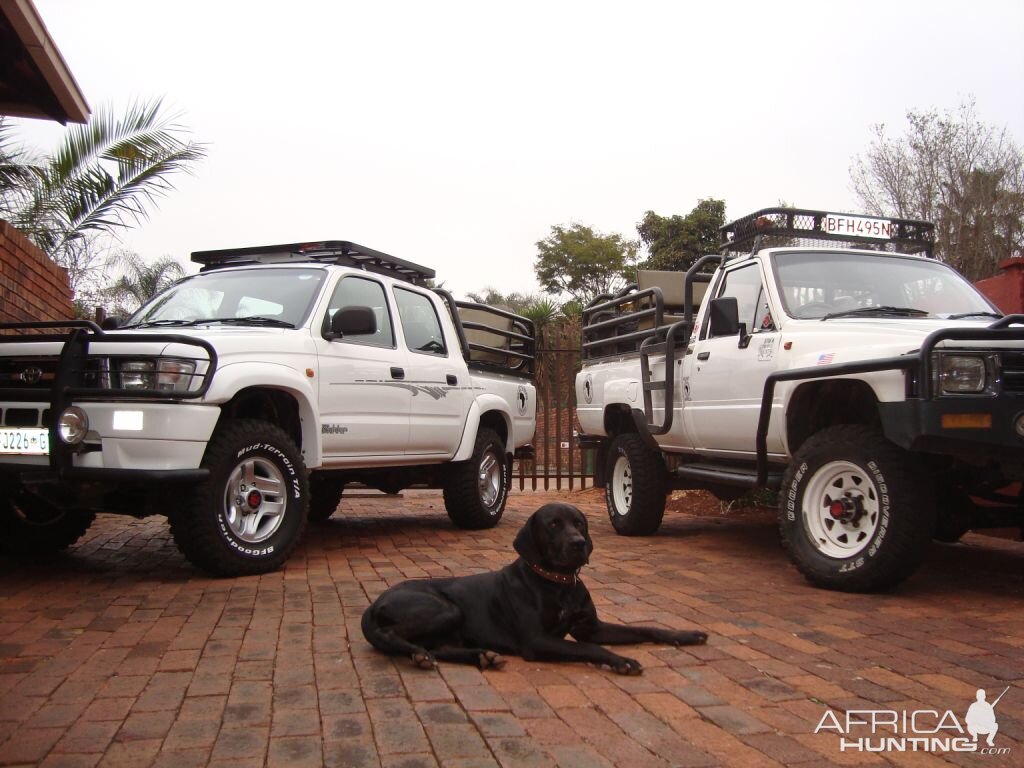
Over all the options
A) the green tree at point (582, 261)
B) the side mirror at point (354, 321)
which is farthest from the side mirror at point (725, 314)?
the green tree at point (582, 261)

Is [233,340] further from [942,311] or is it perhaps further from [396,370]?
[942,311]

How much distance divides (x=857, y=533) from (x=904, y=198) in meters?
17.5

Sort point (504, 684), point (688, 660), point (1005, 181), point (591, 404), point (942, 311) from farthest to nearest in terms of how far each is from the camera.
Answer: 1. point (1005, 181)
2. point (591, 404)
3. point (942, 311)
4. point (688, 660)
5. point (504, 684)

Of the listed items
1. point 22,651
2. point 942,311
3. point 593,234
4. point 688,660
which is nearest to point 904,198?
point 942,311

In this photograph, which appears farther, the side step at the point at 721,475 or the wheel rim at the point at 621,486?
A: the wheel rim at the point at 621,486

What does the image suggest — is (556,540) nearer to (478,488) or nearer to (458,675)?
(458,675)

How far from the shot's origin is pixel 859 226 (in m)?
7.10

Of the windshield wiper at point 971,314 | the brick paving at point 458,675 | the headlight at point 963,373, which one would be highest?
the windshield wiper at point 971,314

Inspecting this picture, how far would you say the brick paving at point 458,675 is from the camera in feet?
9.55

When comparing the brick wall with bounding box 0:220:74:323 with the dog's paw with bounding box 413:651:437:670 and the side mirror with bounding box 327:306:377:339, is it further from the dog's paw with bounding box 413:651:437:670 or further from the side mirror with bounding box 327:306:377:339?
the dog's paw with bounding box 413:651:437:670

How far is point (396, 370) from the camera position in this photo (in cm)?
712

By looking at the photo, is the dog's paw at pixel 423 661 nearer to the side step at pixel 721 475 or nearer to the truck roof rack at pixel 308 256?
the side step at pixel 721 475

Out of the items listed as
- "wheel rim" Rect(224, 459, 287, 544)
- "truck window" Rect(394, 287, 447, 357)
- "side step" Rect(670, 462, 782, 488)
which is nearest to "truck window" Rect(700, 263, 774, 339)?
"side step" Rect(670, 462, 782, 488)

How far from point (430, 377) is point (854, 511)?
3605 mm
